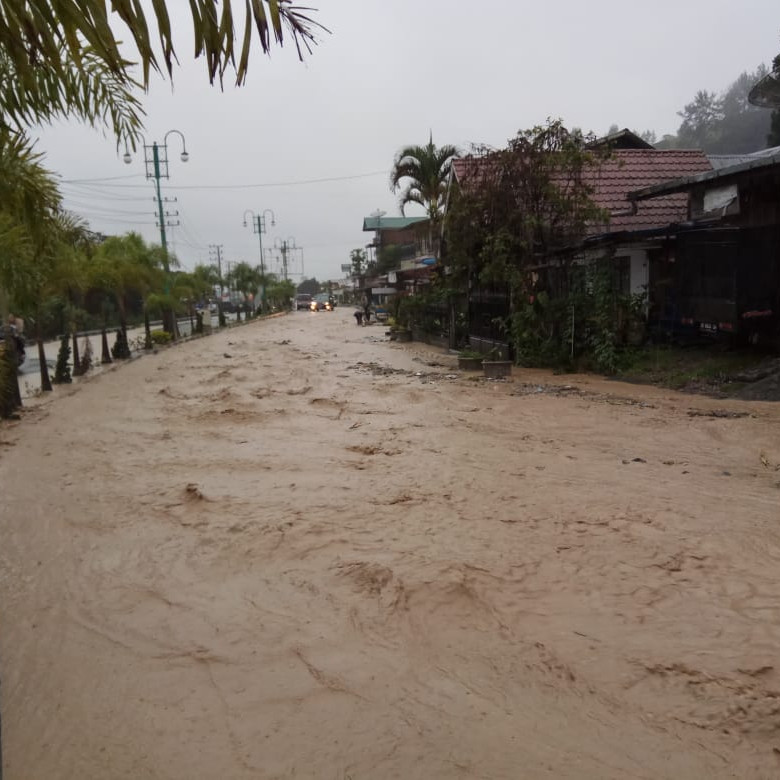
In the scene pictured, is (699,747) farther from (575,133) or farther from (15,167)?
(575,133)

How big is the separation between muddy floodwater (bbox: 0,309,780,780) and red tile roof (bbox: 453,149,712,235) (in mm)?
8620

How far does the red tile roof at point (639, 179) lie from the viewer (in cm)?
1605

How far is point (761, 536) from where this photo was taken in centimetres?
483

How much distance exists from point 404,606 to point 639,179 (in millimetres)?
16377

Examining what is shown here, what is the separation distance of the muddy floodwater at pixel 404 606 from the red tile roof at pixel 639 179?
8.62 m

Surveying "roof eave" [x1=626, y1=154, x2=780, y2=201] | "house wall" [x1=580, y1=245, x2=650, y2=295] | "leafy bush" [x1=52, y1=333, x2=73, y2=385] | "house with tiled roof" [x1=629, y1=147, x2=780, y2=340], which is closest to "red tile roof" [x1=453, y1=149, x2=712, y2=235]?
"house wall" [x1=580, y1=245, x2=650, y2=295]

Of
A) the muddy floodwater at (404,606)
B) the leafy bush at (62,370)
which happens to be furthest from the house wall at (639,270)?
the leafy bush at (62,370)

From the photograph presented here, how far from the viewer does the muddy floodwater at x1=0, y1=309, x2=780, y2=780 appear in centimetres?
294

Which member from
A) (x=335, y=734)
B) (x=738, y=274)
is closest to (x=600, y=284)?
(x=738, y=274)

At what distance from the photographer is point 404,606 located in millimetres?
4141

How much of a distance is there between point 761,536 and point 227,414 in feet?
27.4

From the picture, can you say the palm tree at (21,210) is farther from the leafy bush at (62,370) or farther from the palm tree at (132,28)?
the leafy bush at (62,370)

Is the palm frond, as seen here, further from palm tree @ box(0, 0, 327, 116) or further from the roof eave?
the roof eave

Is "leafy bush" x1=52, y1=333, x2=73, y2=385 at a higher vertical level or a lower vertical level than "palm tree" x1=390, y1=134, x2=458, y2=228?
lower
